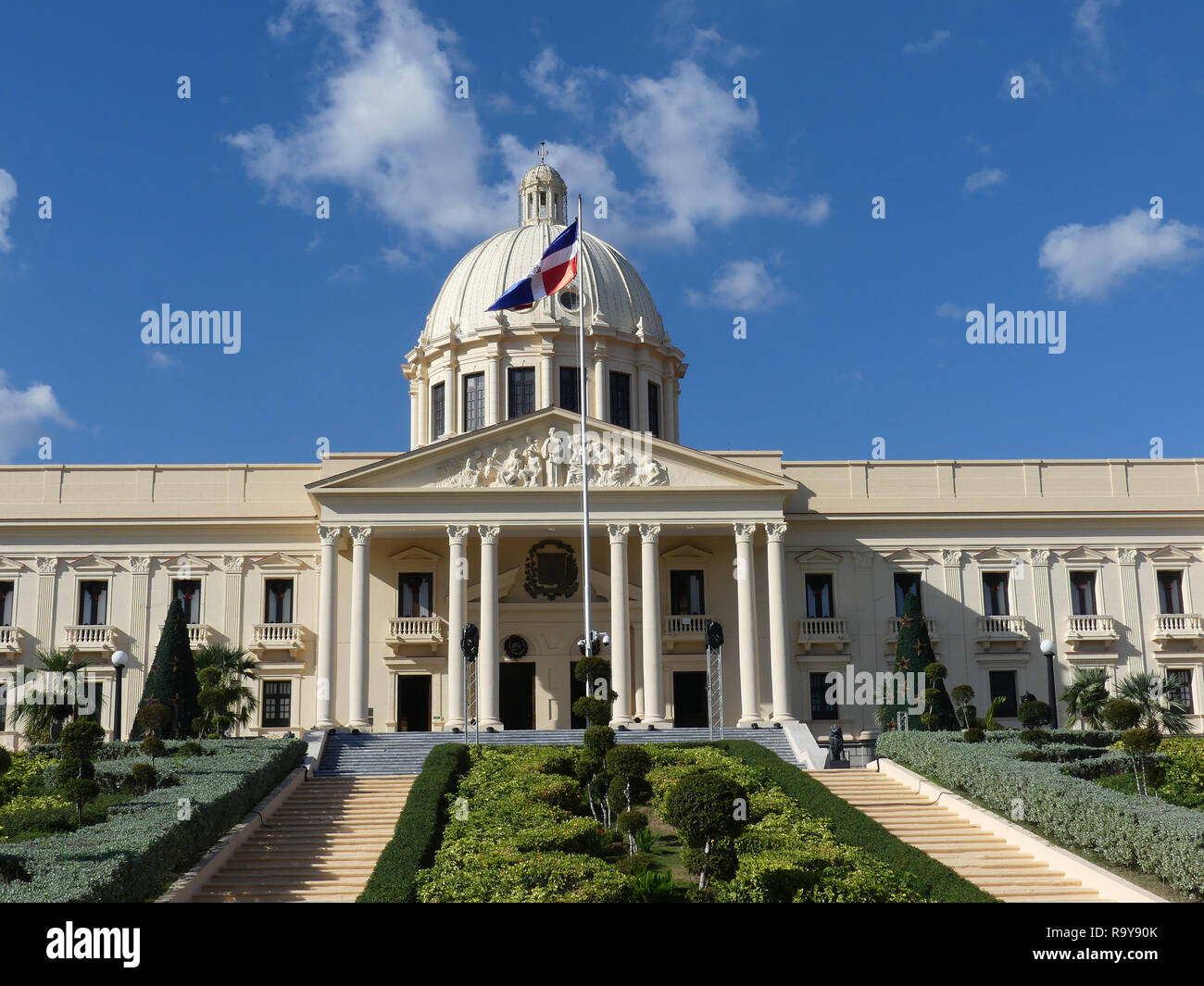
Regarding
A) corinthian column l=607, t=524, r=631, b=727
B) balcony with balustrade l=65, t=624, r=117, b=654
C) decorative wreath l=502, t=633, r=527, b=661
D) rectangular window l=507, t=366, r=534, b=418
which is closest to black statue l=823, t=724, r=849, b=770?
corinthian column l=607, t=524, r=631, b=727

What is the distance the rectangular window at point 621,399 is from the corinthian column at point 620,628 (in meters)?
10.9

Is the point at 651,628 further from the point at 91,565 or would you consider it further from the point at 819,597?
the point at 91,565

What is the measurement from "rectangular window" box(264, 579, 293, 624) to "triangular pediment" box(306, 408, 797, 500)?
5.45 metres

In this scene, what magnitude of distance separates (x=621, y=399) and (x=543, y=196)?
11.8 metres

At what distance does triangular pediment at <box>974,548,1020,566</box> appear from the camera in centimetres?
4525

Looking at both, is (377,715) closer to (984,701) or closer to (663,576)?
(663,576)

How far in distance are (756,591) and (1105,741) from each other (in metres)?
13.8

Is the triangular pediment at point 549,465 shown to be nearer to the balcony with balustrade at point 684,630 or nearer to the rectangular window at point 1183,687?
the balcony with balustrade at point 684,630

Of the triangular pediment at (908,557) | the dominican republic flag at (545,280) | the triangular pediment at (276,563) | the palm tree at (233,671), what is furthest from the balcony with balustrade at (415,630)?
the triangular pediment at (908,557)

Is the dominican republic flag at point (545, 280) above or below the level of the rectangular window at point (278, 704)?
above

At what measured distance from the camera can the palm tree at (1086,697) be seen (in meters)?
39.0

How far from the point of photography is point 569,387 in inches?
2010

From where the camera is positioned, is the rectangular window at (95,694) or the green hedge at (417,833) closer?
the green hedge at (417,833)

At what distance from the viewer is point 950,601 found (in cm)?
4478
